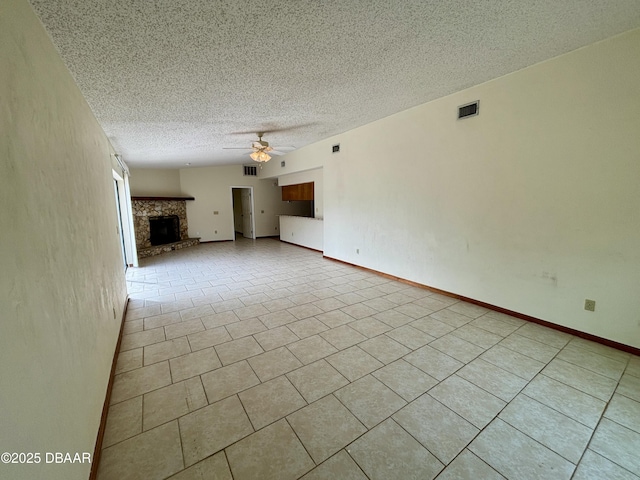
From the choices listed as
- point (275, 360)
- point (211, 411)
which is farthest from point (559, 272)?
point (211, 411)

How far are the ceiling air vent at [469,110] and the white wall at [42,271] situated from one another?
153 inches

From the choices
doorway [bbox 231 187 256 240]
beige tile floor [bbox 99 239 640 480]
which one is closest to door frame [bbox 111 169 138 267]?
beige tile floor [bbox 99 239 640 480]

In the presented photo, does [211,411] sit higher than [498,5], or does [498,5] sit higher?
[498,5]

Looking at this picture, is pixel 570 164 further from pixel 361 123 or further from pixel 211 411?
pixel 211 411


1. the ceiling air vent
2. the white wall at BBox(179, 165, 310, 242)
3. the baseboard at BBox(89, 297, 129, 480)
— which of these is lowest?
the baseboard at BBox(89, 297, 129, 480)

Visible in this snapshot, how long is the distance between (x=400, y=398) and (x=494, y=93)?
3.41 metres

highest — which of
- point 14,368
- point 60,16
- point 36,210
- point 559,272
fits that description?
point 60,16

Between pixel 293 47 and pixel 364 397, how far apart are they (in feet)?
9.04

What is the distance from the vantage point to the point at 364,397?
6.15 feet

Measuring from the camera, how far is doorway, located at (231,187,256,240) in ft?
31.0

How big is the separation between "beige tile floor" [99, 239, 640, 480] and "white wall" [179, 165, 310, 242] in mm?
5831

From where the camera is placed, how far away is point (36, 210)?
1081 mm

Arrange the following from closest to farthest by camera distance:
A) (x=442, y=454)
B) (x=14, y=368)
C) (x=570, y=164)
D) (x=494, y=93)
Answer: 1. (x=14, y=368)
2. (x=442, y=454)
3. (x=570, y=164)
4. (x=494, y=93)

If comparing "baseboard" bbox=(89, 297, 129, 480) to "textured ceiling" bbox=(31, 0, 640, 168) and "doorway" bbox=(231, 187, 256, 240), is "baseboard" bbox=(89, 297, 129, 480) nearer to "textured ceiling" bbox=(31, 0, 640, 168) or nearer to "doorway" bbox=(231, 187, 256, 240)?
"textured ceiling" bbox=(31, 0, 640, 168)
